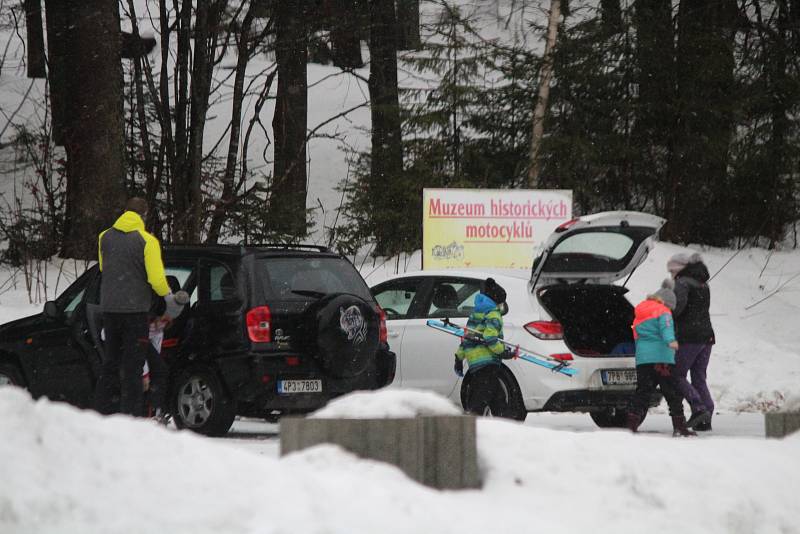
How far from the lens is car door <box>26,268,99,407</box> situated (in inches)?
416

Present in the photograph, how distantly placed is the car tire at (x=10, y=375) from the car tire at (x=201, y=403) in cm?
141

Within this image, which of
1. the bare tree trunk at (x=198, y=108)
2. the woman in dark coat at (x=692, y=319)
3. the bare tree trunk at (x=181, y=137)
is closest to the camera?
the woman in dark coat at (x=692, y=319)

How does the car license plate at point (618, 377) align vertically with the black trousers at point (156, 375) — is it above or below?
below

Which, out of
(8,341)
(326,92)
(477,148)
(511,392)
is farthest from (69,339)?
(326,92)

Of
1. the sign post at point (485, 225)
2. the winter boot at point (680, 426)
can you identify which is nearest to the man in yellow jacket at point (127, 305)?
the winter boot at point (680, 426)

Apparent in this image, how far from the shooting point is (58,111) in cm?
2539

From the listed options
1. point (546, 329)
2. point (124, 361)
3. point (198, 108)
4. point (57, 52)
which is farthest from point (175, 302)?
point (57, 52)

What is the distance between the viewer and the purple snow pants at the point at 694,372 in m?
11.4

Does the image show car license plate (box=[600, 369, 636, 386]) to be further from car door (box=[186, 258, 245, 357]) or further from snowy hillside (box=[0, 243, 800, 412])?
car door (box=[186, 258, 245, 357])

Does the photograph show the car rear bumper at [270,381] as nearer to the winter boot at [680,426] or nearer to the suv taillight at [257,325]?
the suv taillight at [257,325]

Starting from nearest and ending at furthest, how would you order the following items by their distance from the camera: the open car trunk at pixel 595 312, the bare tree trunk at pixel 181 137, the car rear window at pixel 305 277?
1. the car rear window at pixel 305 277
2. the open car trunk at pixel 595 312
3. the bare tree trunk at pixel 181 137

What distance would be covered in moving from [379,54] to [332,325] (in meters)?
16.2

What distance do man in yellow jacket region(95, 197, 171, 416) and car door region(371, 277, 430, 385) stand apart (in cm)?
311

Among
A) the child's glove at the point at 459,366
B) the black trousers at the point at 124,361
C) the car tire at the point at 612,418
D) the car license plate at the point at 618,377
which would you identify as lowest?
the car tire at the point at 612,418
